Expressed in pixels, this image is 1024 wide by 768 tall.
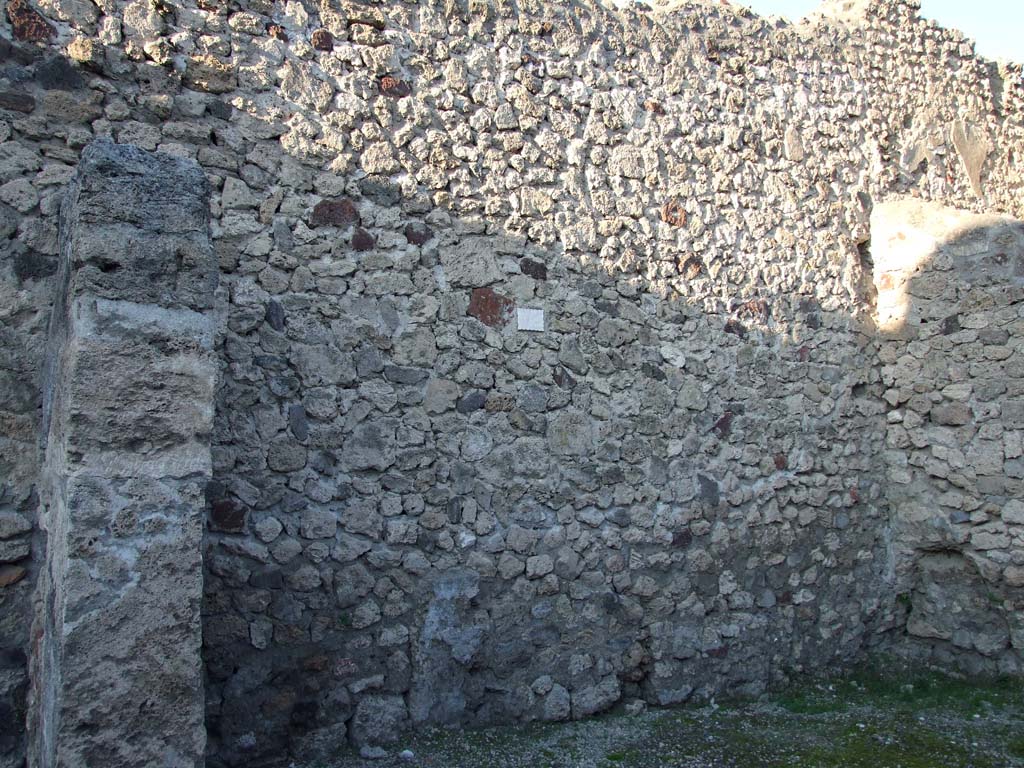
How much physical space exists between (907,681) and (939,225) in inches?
108

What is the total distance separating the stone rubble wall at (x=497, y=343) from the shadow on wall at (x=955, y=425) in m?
0.11

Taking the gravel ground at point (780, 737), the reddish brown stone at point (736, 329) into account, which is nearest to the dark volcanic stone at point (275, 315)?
the gravel ground at point (780, 737)

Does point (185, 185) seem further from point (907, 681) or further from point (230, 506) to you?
point (907, 681)

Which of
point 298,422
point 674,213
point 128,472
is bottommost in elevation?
point 128,472

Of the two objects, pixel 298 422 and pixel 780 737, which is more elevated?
pixel 298 422

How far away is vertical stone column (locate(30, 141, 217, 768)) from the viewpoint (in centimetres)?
229

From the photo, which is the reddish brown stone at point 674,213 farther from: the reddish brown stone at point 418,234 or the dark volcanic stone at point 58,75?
the dark volcanic stone at point 58,75

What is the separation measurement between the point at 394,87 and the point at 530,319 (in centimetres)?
122

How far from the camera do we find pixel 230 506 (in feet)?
10.7

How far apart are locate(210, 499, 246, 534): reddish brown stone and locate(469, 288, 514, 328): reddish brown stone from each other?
133 centimetres

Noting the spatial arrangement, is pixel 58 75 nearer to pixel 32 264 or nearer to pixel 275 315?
pixel 32 264

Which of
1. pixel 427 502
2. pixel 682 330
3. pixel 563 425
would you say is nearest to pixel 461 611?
pixel 427 502

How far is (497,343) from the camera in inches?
153

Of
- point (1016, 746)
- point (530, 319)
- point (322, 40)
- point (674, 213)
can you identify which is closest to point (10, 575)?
point (530, 319)
